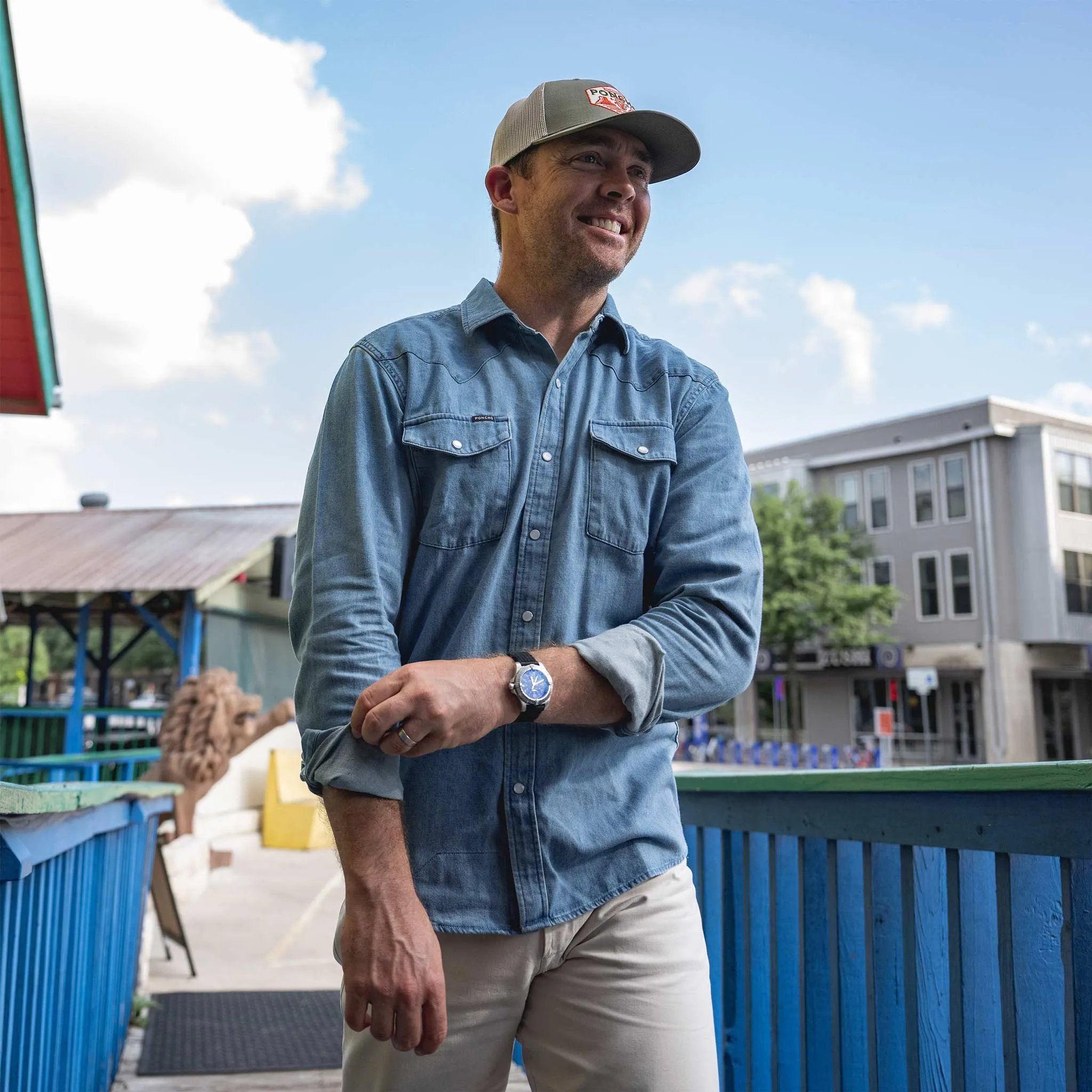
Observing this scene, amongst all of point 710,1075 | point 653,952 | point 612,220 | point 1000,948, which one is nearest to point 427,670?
point 653,952

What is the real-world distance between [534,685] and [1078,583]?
34.5 metres

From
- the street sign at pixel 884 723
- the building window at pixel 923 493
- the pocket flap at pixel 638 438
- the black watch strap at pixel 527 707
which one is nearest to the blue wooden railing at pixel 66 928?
the black watch strap at pixel 527 707

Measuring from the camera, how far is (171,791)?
500cm

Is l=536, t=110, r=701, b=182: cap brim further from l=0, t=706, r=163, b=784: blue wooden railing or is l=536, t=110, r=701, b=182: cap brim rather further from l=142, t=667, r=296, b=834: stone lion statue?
l=0, t=706, r=163, b=784: blue wooden railing

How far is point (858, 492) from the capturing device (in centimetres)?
3556

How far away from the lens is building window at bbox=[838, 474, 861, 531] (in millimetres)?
35469

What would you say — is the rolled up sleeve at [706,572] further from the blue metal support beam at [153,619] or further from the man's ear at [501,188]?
the blue metal support beam at [153,619]

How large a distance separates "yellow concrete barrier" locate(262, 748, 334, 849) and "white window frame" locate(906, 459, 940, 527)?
25633 mm

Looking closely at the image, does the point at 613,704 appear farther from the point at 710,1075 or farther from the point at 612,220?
the point at 612,220

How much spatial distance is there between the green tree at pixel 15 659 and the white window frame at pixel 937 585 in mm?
35975

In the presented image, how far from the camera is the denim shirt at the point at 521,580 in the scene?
58.5 inches

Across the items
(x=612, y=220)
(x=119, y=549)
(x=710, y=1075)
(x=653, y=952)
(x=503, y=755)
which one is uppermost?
(x=119, y=549)

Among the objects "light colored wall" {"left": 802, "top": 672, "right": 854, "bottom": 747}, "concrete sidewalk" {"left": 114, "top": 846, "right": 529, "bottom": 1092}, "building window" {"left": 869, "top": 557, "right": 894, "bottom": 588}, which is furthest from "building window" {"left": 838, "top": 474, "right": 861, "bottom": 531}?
"concrete sidewalk" {"left": 114, "top": 846, "right": 529, "bottom": 1092}

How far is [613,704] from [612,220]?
787 millimetres
